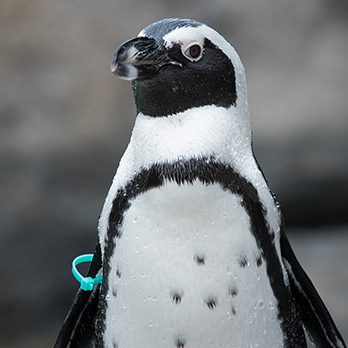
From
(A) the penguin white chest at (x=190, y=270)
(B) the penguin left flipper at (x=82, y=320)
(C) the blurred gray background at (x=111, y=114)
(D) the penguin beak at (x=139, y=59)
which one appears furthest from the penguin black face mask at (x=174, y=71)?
(C) the blurred gray background at (x=111, y=114)

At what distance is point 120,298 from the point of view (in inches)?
53.6

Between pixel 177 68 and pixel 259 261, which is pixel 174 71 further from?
pixel 259 261

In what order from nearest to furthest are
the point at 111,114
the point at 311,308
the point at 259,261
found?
the point at 259,261, the point at 311,308, the point at 111,114

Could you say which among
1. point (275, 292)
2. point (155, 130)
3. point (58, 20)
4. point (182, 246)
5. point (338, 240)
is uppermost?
point (58, 20)

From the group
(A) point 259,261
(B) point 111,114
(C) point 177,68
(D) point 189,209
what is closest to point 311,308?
(A) point 259,261

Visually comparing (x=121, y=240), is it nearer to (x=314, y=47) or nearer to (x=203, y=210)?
(x=203, y=210)

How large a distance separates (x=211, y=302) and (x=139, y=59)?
351 mm

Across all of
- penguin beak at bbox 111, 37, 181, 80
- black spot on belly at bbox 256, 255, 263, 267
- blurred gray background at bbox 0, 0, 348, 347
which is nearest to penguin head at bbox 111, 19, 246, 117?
penguin beak at bbox 111, 37, 181, 80

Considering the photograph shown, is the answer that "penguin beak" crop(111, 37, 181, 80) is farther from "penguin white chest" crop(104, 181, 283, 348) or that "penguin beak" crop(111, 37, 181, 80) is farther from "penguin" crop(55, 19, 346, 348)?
"penguin white chest" crop(104, 181, 283, 348)

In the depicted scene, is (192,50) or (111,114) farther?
(111,114)

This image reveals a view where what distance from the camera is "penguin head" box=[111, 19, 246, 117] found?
1.23 m

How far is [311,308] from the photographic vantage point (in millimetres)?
1512

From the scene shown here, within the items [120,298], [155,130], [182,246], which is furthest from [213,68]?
[120,298]

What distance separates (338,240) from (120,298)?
172cm
